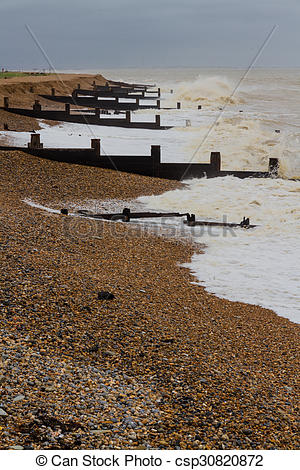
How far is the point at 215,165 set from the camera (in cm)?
1666

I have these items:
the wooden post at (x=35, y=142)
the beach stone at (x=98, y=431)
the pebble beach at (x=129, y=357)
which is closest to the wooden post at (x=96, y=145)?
the wooden post at (x=35, y=142)

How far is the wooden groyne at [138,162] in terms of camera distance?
15.6m

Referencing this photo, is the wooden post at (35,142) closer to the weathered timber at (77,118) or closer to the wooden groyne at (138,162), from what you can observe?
the wooden groyne at (138,162)

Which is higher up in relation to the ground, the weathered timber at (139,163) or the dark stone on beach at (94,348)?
the weathered timber at (139,163)

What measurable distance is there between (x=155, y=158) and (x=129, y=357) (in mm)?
11395

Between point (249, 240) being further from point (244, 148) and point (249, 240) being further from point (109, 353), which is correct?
point (244, 148)

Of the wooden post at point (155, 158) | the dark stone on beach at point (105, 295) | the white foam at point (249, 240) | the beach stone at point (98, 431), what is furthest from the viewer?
the wooden post at point (155, 158)

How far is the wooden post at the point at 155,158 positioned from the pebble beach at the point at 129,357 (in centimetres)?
724

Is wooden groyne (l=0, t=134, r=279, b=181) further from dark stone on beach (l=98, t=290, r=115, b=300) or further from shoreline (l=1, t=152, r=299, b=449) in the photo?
dark stone on beach (l=98, t=290, r=115, b=300)

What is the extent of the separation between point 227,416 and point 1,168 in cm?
1112

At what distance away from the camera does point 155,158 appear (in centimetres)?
1625

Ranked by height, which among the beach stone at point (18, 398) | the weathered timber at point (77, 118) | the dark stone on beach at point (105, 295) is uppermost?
the weathered timber at point (77, 118)

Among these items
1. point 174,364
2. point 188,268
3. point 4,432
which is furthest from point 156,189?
point 4,432

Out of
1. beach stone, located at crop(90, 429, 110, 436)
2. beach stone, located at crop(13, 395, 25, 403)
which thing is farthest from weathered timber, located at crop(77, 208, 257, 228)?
beach stone, located at crop(90, 429, 110, 436)
